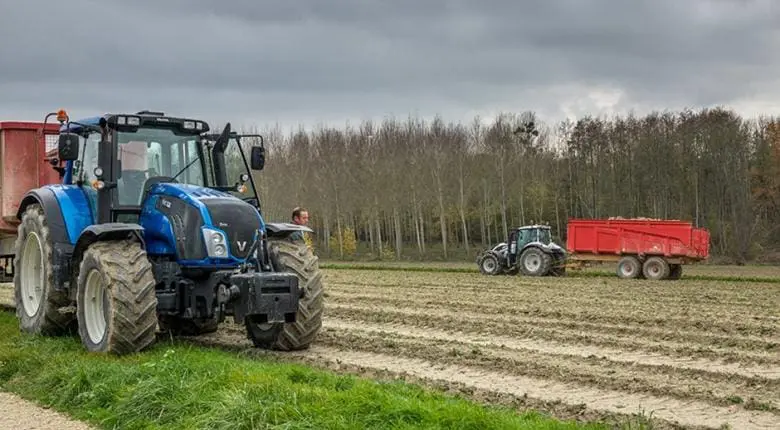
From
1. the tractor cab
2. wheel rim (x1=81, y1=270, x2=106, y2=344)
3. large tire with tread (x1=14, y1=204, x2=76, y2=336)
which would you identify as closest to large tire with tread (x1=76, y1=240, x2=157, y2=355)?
wheel rim (x1=81, y1=270, x2=106, y2=344)

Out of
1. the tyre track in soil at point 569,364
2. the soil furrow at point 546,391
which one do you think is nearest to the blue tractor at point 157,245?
the soil furrow at point 546,391

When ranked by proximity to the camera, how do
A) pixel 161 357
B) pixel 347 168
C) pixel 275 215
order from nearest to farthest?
pixel 161 357, pixel 275 215, pixel 347 168

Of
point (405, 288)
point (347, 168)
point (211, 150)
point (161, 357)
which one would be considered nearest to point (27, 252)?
point (211, 150)

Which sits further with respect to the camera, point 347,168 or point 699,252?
point 347,168

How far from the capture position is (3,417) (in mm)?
7625

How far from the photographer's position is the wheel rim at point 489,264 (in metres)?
31.6

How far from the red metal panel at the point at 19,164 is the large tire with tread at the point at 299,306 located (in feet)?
17.4

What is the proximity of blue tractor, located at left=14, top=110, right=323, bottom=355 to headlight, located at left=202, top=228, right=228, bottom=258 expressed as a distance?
0.01m

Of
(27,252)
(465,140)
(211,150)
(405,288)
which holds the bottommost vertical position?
(405,288)

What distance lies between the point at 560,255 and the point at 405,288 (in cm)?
978

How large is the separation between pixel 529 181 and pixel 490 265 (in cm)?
2649

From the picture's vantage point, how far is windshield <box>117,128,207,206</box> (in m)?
10.5

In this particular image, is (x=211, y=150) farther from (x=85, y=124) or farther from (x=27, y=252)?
(x=27, y=252)

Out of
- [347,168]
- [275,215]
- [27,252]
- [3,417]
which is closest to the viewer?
[3,417]
